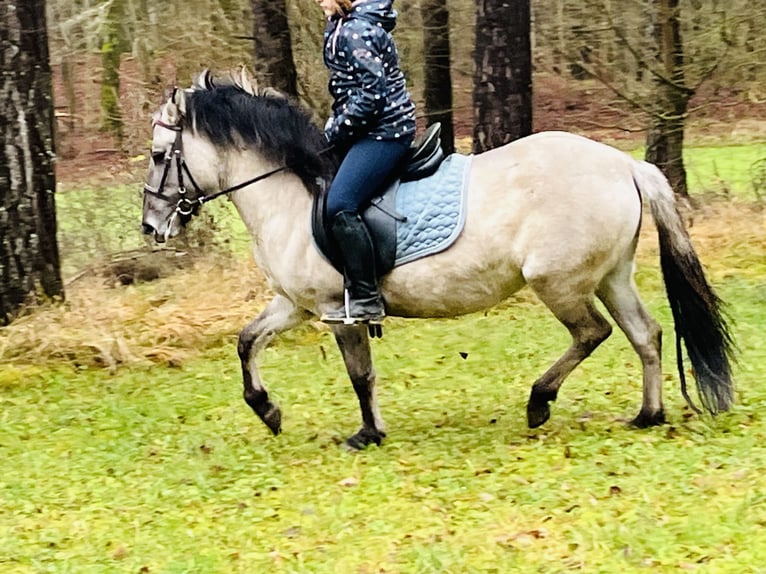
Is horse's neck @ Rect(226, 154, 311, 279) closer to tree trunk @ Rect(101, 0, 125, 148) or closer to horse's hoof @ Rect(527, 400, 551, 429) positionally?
horse's hoof @ Rect(527, 400, 551, 429)

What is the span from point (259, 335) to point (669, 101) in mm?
8870

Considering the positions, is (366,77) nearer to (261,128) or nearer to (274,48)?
(261,128)

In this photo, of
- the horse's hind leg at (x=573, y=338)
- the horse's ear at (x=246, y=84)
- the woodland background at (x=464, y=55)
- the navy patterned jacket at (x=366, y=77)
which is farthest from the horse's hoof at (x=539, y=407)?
the woodland background at (x=464, y=55)

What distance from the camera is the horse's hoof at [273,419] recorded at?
6984mm

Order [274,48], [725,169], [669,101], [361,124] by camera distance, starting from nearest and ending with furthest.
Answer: [361,124] < [274,48] < [669,101] < [725,169]

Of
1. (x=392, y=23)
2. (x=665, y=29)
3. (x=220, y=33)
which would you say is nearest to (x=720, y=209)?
(x=665, y=29)

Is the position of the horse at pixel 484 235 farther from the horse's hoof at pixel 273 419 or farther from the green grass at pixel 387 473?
the green grass at pixel 387 473

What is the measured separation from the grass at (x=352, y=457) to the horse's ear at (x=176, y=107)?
6.98ft

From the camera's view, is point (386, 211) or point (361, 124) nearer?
point (361, 124)

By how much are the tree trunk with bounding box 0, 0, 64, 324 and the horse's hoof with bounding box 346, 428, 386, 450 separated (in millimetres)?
4160

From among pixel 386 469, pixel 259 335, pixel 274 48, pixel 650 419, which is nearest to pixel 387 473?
pixel 386 469

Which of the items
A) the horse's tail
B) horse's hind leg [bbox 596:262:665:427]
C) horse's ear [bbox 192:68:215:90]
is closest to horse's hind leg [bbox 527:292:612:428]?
horse's hind leg [bbox 596:262:665:427]

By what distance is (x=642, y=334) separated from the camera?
6629 millimetres

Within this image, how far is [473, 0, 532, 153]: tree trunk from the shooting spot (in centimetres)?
1151
